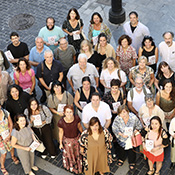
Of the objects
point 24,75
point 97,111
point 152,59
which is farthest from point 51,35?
point 97,111

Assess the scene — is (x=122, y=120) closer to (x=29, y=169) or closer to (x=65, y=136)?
(x=65, y=136)

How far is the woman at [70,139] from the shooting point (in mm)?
7625

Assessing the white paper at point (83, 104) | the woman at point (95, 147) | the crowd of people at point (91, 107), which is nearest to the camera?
the woman at point (95, 147)

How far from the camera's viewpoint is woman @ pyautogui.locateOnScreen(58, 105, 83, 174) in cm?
762

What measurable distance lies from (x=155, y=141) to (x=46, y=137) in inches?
103

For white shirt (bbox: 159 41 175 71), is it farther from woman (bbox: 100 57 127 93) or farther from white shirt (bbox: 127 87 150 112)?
white shirt (bbox: 127 87 150 112)

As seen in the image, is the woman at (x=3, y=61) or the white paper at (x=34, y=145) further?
the woman at (x=3, y=61)

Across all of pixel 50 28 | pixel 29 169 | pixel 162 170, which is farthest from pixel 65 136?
pixel 50 28

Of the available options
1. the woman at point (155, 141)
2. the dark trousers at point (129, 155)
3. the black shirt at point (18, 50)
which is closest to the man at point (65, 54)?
the black shirt at point (18, 50)

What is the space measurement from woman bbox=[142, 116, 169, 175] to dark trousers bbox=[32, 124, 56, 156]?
2.26 metres

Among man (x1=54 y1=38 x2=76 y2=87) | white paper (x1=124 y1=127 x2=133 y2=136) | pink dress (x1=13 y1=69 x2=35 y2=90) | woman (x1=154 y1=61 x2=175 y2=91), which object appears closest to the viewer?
white paper (x1=124 y1=127 x2=133 y2=136)

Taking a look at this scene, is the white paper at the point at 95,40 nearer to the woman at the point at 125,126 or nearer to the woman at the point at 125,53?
the woman at the point at 125,53

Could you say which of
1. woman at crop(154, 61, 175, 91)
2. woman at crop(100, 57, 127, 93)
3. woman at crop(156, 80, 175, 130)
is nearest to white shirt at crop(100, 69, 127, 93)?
woman at crop(100, 57, 127, 93)

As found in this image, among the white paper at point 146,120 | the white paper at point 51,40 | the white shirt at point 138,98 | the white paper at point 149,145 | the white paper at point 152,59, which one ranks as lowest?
the white paper at point 149,145
